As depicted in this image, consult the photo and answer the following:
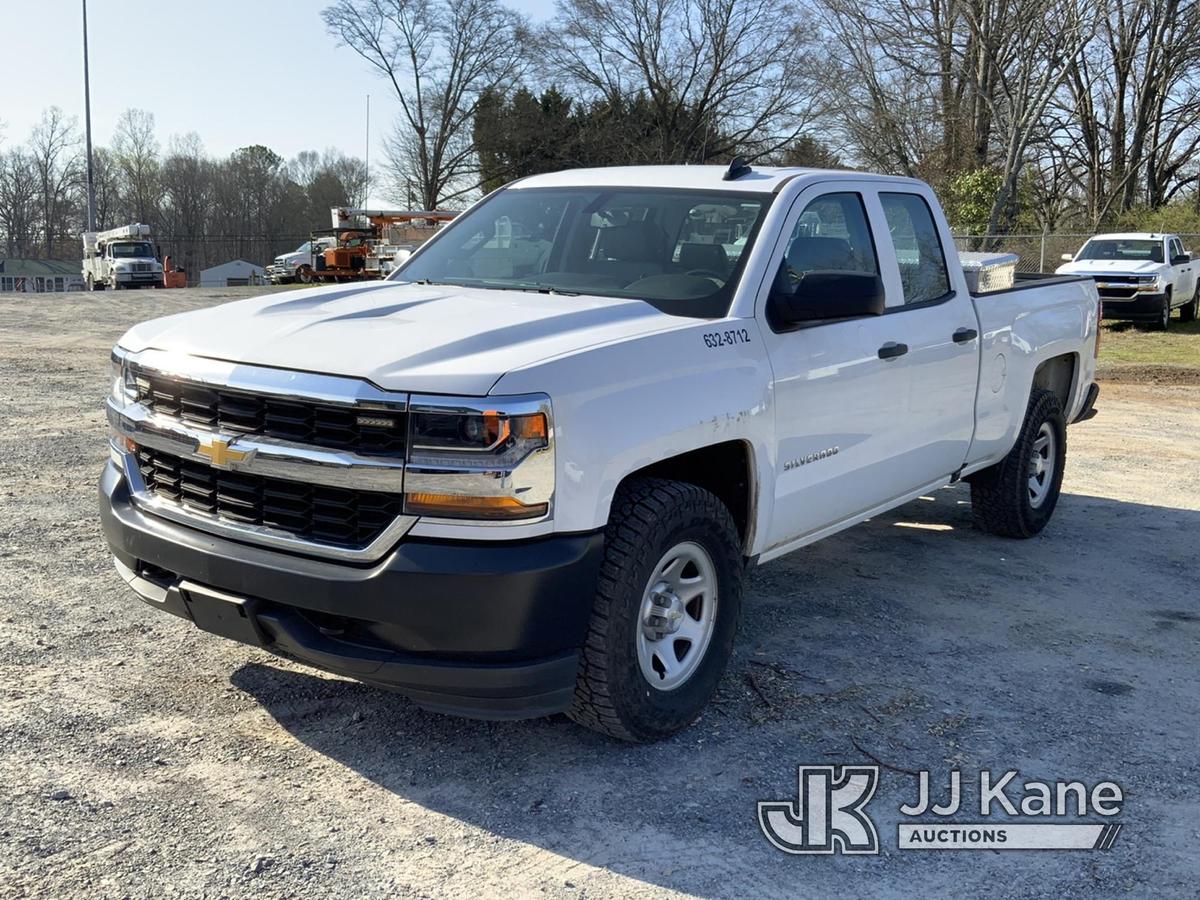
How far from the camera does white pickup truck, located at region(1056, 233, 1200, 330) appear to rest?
20.4 m

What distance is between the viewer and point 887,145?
112 feet

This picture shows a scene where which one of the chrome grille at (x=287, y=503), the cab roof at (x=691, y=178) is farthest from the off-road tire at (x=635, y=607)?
the cab roof at (x=691, y=178)

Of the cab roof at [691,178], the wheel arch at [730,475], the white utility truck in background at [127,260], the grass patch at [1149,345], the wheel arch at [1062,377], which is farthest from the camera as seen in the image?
the white utility truck in background at [127,260]

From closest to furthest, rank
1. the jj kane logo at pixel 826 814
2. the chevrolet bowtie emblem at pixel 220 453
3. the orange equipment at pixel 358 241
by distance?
the jj kane logo at pixel 826 814 → the chevrolet bowtie emblem at pixel 220 453 → the orange equipment at pixel 358 241

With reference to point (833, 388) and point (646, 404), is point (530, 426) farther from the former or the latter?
point (833, 388)

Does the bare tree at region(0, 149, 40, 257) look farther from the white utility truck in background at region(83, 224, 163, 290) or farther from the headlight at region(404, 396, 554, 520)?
the headlight at region(404, 396, 554, 520)

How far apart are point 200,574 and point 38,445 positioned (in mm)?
5678

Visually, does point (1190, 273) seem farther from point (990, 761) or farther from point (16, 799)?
point (16, 799)

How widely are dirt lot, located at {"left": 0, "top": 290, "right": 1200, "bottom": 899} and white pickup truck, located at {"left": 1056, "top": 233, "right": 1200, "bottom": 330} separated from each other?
15.9 metres

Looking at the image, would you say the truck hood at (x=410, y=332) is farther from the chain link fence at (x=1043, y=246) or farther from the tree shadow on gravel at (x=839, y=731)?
the chain link fence at (x=1043, y=246)

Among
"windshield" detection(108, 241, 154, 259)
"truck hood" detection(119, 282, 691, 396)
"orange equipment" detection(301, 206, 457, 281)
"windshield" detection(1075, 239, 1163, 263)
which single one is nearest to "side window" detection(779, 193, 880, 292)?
"truck hood" detection(119, 282, 691, 396)

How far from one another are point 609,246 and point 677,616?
1700 millimetres

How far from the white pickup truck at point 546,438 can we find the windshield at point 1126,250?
18.3 m

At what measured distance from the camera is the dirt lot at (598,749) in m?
3.19
